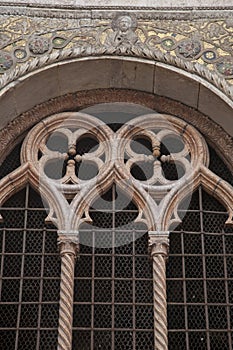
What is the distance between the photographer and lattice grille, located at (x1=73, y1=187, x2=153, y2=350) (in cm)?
884

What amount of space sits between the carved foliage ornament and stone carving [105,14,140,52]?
894 mm

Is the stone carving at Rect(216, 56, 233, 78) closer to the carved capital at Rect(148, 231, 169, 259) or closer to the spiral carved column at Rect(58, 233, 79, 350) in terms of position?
the carved capital at Rect(148, 231, 169, 259)

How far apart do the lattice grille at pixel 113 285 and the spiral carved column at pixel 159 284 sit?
202 mm

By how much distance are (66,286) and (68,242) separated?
50 centimetres

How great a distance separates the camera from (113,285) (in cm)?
899

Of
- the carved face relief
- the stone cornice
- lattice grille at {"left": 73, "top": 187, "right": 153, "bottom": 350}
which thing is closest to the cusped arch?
the carved face relief

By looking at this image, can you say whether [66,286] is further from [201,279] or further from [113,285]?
[201,279]

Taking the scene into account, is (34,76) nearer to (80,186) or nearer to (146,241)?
(80,186)

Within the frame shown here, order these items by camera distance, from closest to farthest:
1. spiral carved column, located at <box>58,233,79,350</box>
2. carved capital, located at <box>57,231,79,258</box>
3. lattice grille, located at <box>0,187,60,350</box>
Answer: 1. spiral carved column, located at <box>58,233,79,350</box>
2. lattice grille, located at <box>0,187,60,350</box>
3. carved capital, located at <box>57,231,79,258</box>

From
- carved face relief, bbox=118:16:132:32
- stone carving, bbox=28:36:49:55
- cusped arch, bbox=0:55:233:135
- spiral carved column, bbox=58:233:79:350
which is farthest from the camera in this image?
carved face relief, bbox=118:16:132:32

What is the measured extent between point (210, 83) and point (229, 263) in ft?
6.74

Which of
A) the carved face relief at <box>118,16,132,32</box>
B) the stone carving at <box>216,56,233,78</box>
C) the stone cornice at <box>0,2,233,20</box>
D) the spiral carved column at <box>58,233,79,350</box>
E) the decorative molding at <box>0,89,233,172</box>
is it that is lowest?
the spiral carved column at <box>58,233,79,350</box>

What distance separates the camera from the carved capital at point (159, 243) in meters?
9.03

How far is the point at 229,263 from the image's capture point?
9266mm
